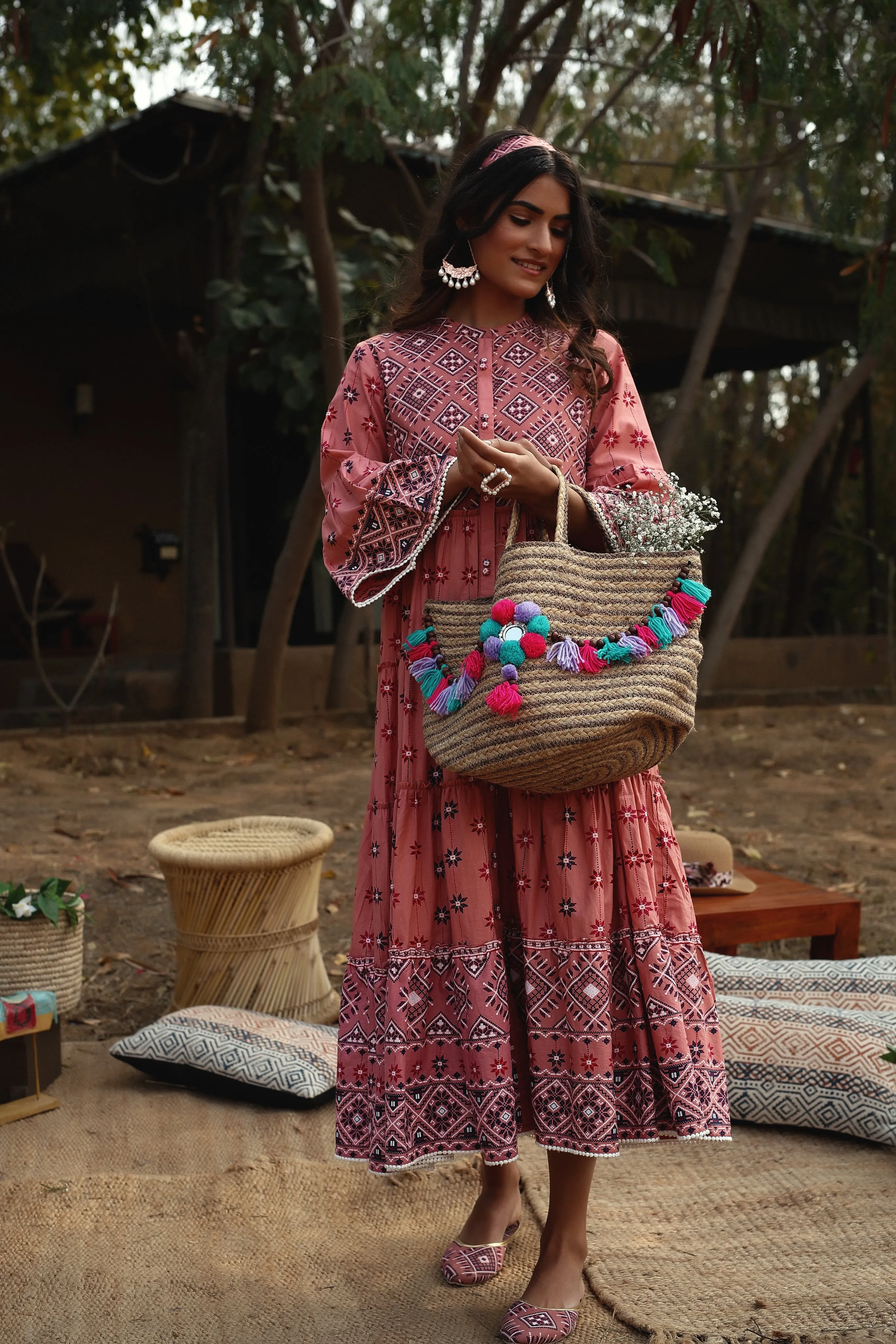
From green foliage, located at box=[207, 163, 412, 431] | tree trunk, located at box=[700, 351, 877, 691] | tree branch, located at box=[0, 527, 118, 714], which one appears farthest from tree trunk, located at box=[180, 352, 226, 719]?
tree trunk, located at box=[700, 351, 877, 691]

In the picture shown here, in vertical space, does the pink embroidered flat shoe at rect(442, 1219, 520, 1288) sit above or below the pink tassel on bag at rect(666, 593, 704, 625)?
below

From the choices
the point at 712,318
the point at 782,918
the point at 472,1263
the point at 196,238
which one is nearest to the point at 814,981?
the point at 782,918

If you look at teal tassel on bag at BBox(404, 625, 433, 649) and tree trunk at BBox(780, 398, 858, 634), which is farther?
tree trunk at BBox(780, 398, 858, 634)

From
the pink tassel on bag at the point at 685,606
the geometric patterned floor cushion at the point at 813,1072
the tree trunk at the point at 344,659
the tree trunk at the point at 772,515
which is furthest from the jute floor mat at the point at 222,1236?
the tree trunk at the point at 772,515

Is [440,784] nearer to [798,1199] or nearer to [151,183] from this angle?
[798,1199]

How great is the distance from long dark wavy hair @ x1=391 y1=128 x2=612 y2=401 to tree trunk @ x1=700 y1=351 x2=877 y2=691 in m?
6.63

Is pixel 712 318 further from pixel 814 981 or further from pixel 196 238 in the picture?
pixel 814 981

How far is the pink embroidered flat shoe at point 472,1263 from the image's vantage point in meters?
2.33

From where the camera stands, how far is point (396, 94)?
5.54 m

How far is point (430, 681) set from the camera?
2.13 meters

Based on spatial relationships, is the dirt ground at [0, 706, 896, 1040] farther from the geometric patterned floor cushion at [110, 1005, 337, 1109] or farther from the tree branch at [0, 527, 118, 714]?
the geometric patterned floor cushion at [110, 1005, 337, 1109]

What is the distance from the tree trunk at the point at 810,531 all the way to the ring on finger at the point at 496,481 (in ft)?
33.1

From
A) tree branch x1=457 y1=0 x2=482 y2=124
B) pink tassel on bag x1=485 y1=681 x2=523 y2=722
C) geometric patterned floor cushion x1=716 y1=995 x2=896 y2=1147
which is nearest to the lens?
pink tassel on bag x1=485 y1=681 x2=523 y2=722

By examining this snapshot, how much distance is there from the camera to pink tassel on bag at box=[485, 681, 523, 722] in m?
1.93
